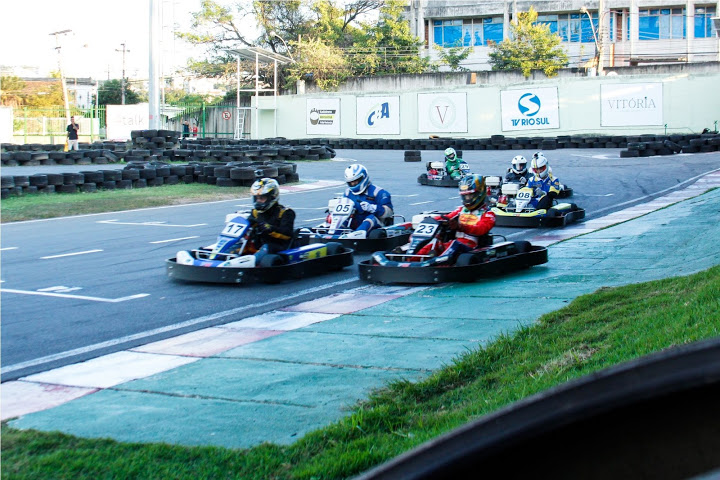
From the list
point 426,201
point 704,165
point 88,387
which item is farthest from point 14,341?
point 704,165

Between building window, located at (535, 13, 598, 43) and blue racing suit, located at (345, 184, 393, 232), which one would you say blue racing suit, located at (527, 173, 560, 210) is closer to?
blue racing suit, located at (345, 184, 393, 232)

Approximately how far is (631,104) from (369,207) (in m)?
25.6

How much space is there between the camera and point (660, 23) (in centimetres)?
5125

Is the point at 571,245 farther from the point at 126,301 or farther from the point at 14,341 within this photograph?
the point at 14,341

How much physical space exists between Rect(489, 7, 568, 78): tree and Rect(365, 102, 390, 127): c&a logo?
1036 cm

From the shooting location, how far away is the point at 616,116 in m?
34.4

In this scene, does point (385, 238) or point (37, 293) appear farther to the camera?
point (385, 238)

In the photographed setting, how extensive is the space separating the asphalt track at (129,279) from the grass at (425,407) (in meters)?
2.21

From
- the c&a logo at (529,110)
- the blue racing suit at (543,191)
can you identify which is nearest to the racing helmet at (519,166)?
the blue racing suit at (543,191)

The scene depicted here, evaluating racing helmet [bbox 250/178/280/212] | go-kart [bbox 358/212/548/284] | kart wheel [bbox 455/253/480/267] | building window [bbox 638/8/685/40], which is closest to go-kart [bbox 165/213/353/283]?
racing helmet [bbox 250/178/280/212]

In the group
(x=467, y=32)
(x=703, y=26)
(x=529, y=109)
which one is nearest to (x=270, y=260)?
(x=529, y=109)

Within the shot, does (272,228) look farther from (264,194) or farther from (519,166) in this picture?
(519,166)

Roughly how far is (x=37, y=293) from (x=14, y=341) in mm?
2083

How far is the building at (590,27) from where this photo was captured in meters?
50.4
